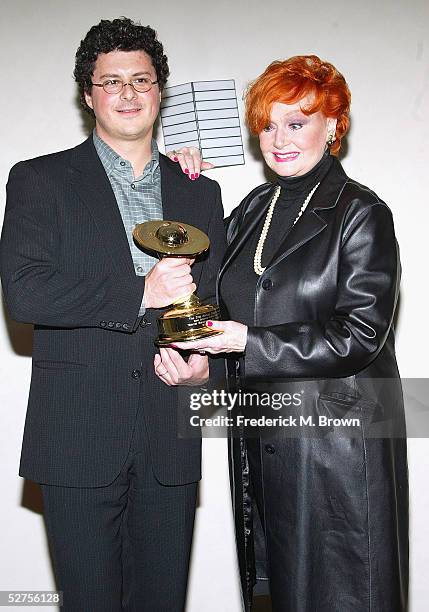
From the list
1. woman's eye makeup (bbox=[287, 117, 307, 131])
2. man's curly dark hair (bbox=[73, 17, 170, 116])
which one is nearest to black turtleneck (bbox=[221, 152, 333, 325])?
woman's eye makeup (bbox=[287, 117, 307, 131])

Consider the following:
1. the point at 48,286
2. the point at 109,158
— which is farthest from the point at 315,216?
the point at 48,286

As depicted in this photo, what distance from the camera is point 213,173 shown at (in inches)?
111

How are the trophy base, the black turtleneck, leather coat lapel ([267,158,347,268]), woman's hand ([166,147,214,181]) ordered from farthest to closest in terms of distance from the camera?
woman's hand ([166,147,214,181]) < the black turtleneck < leather coat lapel ([267,158,347,268]) < the trophy base

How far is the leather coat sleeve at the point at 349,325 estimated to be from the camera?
1.91 metres

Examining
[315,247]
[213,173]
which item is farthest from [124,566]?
[213,173]

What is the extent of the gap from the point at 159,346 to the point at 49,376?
0.96 ft

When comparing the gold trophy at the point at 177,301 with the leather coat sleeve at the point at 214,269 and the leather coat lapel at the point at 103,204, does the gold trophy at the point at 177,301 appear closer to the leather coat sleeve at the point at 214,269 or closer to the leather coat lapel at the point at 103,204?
the leather coat lapel at the point at 103,204

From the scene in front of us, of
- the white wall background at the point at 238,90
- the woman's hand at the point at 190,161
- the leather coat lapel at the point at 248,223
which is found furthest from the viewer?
the white wall background at the point at 238,90

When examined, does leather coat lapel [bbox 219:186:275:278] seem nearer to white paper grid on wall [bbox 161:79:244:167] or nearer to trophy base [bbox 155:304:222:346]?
trophy base [bbox 155:304:222:346]

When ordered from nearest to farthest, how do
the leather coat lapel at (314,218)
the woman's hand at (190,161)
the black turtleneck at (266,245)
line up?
the leather coat lapel at (314,218) → the black turtleneck at (266,245) → the woman's hand at (190,161)

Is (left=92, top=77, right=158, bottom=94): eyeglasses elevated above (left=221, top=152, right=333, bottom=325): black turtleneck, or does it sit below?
above

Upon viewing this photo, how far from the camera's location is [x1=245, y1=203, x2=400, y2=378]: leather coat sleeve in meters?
1.91

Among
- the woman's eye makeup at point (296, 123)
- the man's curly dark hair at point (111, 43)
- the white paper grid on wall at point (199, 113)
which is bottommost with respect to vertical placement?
the woman's eye makeup at point (296, 123)

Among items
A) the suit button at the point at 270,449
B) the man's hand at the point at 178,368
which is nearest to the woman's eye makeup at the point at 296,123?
the man's hand at the point at 178,368
